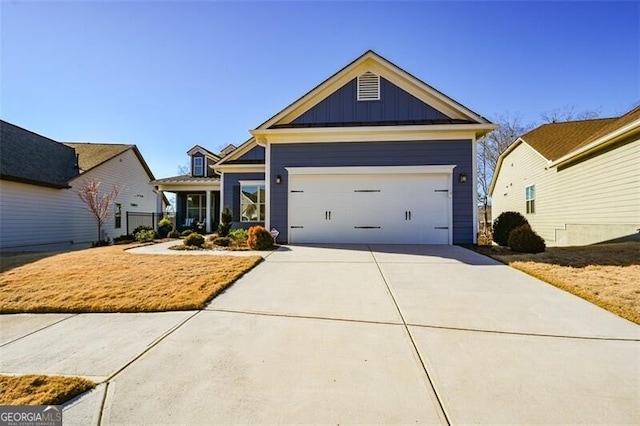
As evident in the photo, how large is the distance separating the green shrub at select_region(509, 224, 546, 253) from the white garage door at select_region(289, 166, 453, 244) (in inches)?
78.7

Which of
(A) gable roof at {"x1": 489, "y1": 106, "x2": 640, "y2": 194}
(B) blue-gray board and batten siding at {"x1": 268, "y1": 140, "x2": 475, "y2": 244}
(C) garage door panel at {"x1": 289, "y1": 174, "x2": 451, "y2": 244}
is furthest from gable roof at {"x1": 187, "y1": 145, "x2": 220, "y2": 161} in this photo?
(A) gable roof at {"x1": 489, "y1": 106, "x2": 640, "y2": 194}

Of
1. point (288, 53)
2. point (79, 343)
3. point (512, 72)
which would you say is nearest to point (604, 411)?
point (79, 343)

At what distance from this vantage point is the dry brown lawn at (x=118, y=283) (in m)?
3.93

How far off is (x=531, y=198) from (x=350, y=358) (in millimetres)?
16210

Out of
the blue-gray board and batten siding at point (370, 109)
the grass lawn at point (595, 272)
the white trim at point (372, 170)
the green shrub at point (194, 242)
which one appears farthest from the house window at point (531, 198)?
the green shrub at point (194, 242)

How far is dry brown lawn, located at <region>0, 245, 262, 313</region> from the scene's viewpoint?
12.9ft

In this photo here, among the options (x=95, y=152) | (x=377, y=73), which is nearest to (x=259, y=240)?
(x=377, y=73)

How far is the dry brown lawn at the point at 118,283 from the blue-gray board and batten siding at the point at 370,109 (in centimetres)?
575

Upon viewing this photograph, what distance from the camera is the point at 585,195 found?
10477 millimetres

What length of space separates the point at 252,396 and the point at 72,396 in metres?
1.29

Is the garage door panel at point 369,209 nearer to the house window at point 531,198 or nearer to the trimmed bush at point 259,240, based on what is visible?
the trimmed bush at point 259,240

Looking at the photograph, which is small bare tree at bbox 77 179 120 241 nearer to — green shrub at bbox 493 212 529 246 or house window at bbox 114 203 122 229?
house window at bbox 114 203 122 229

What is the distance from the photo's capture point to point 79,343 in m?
2.90

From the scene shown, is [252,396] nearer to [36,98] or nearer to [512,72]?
[36,98]
